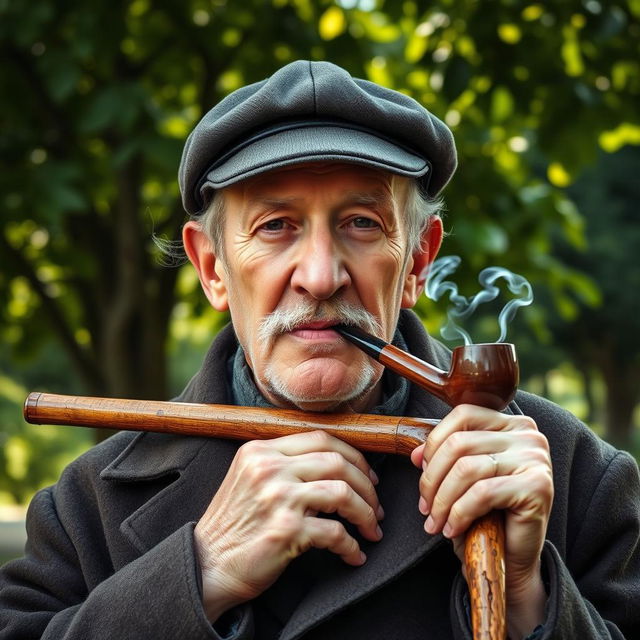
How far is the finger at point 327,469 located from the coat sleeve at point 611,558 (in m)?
0.34

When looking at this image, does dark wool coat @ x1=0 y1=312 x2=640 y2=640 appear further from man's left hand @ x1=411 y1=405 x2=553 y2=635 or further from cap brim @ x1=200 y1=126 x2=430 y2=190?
cap brim @ x1=200 y1=126 x2=430 y2=190

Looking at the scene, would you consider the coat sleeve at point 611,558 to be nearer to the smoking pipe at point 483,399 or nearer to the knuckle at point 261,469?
the smoking pipe at point 483,399

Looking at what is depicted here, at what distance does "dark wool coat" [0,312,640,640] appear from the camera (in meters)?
2.24

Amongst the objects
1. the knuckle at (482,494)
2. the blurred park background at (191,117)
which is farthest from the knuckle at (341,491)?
the blurred park background at (191,117)

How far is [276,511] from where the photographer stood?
2.21 meters

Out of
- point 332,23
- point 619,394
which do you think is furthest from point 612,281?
point 332,23

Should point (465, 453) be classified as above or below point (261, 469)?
above

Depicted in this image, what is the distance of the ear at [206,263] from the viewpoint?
2699 mm

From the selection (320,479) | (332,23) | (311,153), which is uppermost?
(311,153)

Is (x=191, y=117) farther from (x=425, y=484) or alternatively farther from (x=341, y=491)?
(x=425, y=484)

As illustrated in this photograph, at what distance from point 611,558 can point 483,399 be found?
697 mm

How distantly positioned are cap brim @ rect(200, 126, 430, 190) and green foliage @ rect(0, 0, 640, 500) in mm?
2337

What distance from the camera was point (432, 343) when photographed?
2.88m

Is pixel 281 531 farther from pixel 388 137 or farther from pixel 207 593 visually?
pixel 388 137
